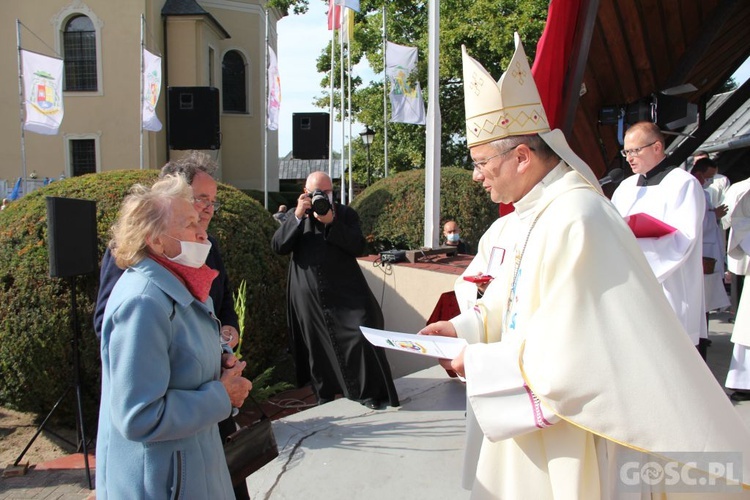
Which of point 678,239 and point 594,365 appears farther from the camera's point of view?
point 678,239

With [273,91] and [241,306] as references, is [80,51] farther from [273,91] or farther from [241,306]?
[241,306]

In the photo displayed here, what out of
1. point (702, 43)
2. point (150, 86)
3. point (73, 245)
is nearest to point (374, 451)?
point (73, 245)

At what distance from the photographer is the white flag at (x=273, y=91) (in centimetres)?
1609

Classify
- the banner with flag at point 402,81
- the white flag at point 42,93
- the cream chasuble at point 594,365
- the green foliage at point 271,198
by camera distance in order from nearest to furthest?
1. the cream chasuble at point 594,365
2. the white flag at point 42,93
3. the banner with flag at point 402,81
4. the green foliage at point 271,198

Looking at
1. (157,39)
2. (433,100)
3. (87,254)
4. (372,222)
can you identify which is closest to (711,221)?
(433,100)

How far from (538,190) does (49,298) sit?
3747mm

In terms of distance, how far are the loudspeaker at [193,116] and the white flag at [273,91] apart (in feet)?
9.22

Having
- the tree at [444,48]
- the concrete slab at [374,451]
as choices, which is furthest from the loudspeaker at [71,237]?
the tree at [444,48]

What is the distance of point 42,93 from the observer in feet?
53.4

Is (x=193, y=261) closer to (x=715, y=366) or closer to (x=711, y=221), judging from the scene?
(x=715, y=366)

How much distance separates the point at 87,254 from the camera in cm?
398

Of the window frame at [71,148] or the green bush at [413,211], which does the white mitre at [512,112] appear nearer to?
the green bush at [413,211]

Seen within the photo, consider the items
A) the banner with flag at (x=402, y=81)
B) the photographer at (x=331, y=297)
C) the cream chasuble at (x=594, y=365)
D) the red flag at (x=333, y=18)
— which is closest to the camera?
the cream chasuble at (x=594, y=365)

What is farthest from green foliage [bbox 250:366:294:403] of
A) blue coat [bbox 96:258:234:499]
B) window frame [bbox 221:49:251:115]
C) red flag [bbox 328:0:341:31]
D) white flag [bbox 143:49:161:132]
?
window frame [bbox 221:49:251:115]
